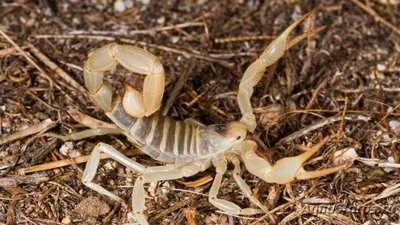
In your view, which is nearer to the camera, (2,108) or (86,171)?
(86,171)

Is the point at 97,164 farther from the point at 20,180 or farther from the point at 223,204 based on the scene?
the point at 223,204

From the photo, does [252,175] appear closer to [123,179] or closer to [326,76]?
[123,179]

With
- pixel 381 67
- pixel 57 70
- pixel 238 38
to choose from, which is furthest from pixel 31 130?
pixel 381 67

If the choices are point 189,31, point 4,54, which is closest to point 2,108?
point 4,54

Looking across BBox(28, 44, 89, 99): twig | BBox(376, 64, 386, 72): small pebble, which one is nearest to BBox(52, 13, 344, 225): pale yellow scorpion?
BBox(28, 44, 89, 99): twig

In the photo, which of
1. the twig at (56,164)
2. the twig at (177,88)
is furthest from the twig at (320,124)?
the twig at (56,164)

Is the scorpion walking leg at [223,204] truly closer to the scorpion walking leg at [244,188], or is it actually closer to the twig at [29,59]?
the scorpion walking leg at [244,188]

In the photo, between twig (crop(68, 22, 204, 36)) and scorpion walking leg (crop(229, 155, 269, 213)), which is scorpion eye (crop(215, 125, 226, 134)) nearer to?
scorpion walking leg (crop(229, 155, 269, 213))
